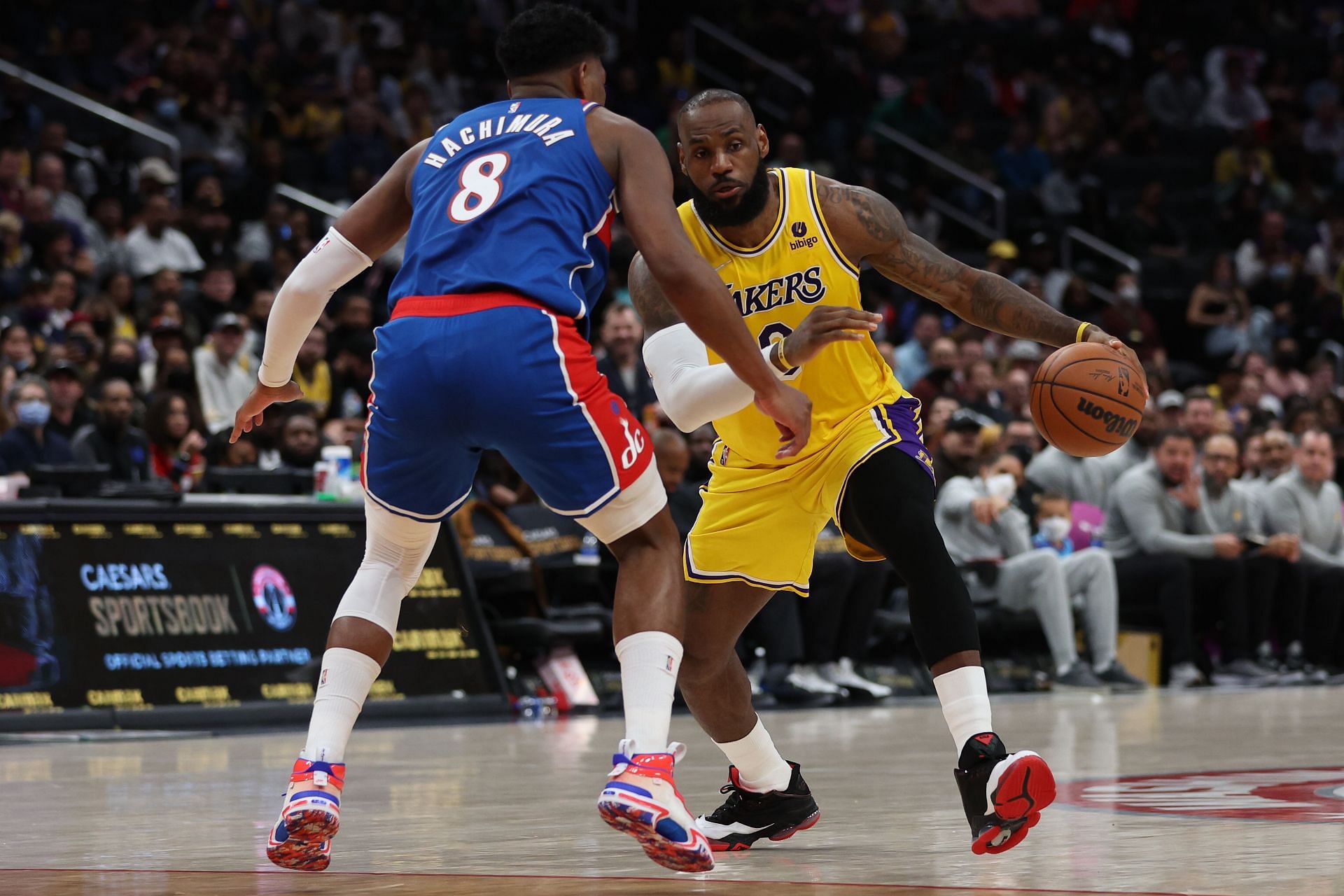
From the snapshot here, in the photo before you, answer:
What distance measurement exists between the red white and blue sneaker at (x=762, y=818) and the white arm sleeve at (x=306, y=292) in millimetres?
1644

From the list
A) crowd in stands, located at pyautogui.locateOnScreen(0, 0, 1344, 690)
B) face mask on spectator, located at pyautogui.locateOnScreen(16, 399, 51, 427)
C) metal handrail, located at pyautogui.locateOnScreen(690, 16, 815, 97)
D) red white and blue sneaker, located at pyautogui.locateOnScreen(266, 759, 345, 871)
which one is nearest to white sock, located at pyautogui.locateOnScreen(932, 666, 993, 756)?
red white and blue sneaker, located at pyautogui.locateOnScreen(266, 759, 345, 871)

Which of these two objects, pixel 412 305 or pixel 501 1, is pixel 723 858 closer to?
pixel 412 305

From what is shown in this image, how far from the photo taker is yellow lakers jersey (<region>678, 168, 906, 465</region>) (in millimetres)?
5004

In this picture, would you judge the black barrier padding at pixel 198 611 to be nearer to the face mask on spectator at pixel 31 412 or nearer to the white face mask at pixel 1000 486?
the face mask on spectator at pixel 31 412

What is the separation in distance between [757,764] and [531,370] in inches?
58.9

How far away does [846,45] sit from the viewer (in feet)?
69.6

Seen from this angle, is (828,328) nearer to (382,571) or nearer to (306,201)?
(382,571)

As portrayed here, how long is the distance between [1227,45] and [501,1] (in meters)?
9.20

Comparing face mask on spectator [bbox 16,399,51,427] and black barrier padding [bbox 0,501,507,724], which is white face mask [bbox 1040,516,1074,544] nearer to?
black barrier padding [bbox 0,501,507,724]

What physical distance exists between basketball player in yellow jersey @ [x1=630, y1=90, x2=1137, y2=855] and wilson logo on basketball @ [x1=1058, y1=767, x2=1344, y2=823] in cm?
106

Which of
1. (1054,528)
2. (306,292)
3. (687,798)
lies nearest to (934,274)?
(306,292)

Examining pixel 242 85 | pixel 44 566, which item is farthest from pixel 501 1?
pixel 44 566

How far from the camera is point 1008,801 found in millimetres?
4297

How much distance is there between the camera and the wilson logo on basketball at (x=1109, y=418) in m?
4.98
